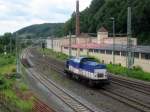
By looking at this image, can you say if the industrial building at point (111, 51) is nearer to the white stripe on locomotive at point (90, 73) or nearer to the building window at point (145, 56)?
the building window at point (145, 56)

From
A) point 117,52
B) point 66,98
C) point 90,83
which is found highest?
point 117,52

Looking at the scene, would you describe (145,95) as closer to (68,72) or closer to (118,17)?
(68,72)

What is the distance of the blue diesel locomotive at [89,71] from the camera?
38594mm

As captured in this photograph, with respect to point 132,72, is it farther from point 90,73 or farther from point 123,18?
point 123,18

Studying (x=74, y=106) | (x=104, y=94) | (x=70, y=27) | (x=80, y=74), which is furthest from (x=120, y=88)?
(x=70, y=27)

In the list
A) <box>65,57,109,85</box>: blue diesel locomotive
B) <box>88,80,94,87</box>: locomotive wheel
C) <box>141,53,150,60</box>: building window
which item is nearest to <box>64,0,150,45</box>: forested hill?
<box>141,53,150,60</box>: building window

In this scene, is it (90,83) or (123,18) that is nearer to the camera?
(90,83)

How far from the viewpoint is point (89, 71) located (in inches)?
1566

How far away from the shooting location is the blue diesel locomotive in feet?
127

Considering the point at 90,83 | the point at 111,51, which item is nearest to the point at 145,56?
the point at 111,51

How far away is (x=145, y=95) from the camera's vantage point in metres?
33.6

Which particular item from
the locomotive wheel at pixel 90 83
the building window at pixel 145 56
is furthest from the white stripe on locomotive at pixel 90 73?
the building window at pixel 145 56

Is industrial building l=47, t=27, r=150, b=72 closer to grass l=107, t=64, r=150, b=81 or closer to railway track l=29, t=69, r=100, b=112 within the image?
grass l=107, t=64, r=150, b=81

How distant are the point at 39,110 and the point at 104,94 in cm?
1185
